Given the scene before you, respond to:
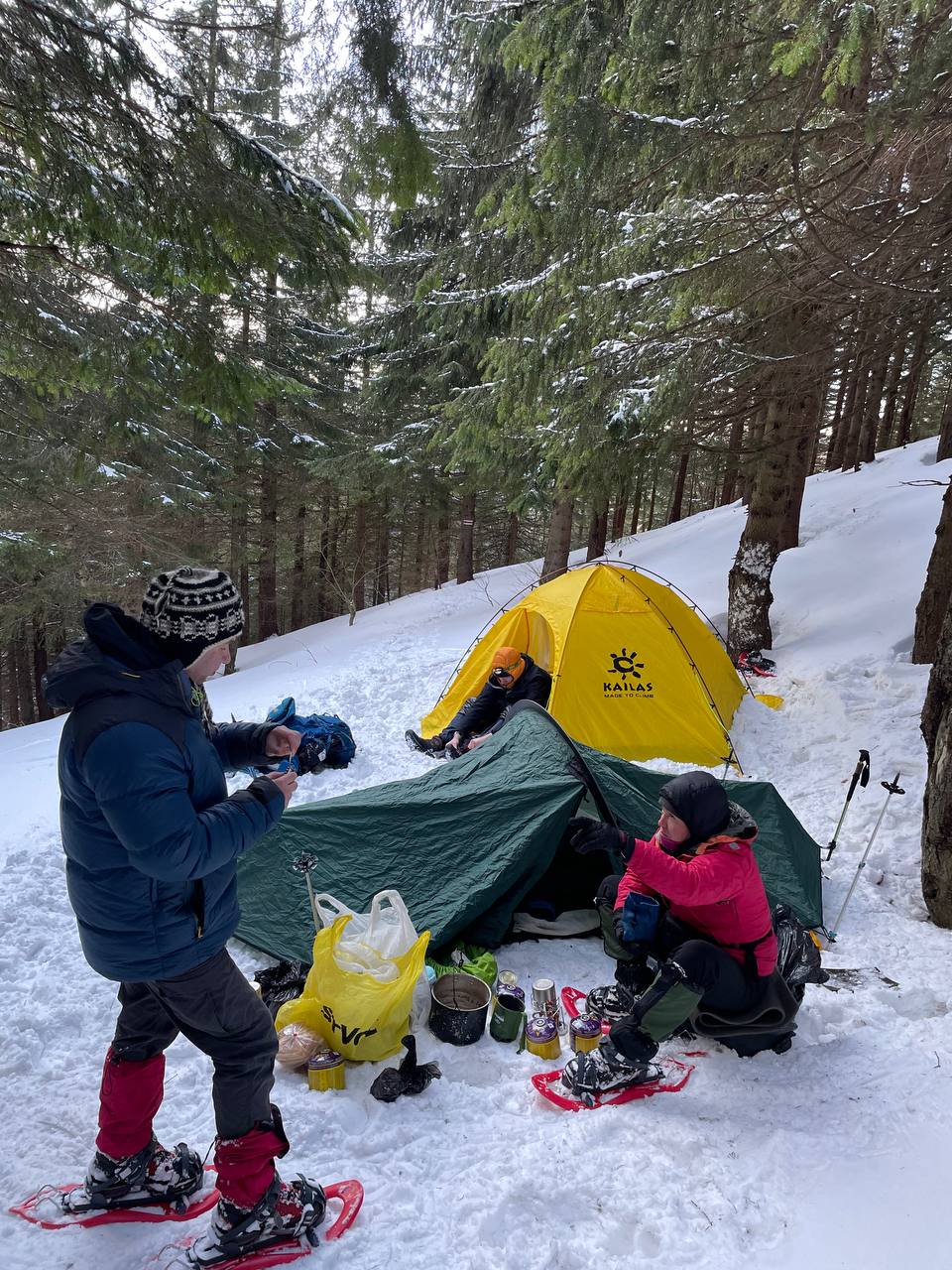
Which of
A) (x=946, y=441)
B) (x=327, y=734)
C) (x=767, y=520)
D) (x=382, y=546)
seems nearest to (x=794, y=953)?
(x=327, y=734)

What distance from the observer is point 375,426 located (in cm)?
1533

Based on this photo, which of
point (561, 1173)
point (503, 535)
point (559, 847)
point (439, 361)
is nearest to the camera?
point (561, 1173)

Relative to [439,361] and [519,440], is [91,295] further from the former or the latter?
[439,361]

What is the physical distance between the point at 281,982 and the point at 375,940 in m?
0.59

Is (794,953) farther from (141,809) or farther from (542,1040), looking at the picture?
(141,809)

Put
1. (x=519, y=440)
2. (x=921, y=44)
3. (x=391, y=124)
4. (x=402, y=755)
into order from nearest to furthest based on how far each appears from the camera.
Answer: (x=391, y=124) → (x=921, y=44) → (x=402, y=755) → (x=519, y=440)

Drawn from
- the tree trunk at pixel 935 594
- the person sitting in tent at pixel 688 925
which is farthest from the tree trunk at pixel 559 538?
the person sitting in tent at pixel 688 925

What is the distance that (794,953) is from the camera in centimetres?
308

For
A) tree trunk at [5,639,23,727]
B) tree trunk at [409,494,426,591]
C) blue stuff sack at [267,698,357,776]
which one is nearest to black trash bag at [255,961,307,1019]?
blue stuff sack at [267,698,357,776]

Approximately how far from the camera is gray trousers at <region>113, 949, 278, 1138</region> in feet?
6.30

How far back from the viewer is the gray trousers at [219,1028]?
75.6 inches

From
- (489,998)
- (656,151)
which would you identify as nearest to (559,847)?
(489,998)

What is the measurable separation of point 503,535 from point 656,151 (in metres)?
20.4

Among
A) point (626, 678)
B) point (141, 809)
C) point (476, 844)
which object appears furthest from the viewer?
point (626, 678)
